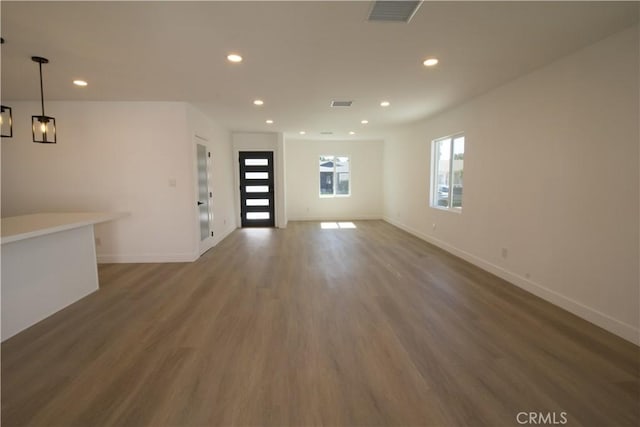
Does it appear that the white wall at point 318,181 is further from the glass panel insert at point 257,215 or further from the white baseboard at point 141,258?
the white baseboard at point 141,258

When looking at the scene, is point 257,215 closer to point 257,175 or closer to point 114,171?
point 257,175

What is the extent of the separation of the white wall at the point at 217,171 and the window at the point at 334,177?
9.53 ft

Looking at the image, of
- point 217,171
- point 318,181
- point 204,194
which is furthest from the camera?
point 318,181

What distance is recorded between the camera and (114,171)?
4746 mm

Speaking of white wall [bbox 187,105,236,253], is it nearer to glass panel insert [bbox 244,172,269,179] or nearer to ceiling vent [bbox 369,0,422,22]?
glass panel insert [bbox 244,172,269,179]

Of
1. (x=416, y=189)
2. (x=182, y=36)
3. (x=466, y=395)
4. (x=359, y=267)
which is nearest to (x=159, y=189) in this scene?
(x=182, y=36)

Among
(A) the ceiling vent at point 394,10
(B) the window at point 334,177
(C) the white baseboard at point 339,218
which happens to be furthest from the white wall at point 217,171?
(A) the ceiling vent at point 394,10

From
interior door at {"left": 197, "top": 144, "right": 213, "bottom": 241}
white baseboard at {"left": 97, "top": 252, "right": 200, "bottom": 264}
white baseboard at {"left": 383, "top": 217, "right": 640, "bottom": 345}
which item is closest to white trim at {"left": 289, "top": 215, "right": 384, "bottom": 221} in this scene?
interior door at {"left": 197, "top": 144, "right": 213, "bottom": 241}

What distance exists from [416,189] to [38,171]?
23.3 feet

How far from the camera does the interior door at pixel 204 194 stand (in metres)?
5.38

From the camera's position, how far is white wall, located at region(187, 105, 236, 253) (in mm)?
5088

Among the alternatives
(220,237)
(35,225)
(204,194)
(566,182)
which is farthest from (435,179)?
(35,225)

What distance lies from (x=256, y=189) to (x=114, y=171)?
393 cm

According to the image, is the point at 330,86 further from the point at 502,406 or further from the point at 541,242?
the point at 502,406
